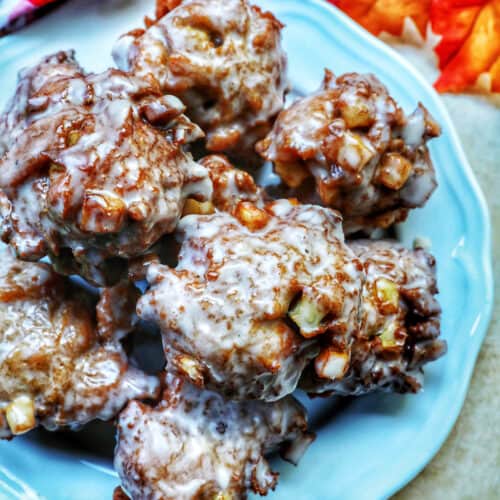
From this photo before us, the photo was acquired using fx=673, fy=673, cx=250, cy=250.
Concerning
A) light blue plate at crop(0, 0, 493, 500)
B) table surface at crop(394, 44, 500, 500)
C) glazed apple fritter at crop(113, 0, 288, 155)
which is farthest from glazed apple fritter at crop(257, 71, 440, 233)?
table surface at crop(394, 44, 500, 500)

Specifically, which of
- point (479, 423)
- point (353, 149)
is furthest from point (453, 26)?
point (479, 423)

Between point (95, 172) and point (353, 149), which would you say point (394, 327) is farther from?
point (95, 172)

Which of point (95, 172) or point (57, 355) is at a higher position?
point (95, 172)

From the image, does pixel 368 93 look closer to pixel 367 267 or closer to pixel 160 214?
pixel 367 267

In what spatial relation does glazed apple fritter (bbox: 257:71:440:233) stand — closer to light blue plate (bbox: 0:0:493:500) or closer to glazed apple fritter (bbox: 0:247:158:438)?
light blue plate (bbox: 0:0:493:500)

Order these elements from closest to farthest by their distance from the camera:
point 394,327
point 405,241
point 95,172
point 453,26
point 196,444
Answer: point 95,172
point 196,444
point 394,327
point 405,241
point 453,26

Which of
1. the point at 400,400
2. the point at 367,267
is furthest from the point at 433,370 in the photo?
the point at 367,267
